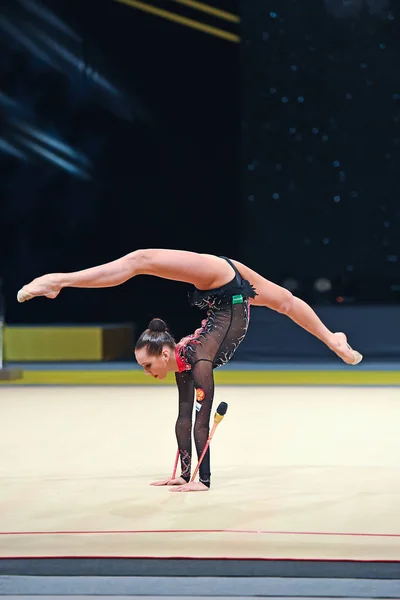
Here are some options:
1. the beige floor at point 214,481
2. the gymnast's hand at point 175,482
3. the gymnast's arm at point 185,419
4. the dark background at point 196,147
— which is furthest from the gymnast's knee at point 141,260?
the dark background at point 196,147

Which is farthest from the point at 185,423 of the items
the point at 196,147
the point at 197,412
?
the point at 196,147

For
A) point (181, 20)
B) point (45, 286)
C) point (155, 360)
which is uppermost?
point (181, 20)

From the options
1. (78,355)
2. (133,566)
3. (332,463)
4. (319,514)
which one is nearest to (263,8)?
(78,355)

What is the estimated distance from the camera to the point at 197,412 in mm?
Result: 4074

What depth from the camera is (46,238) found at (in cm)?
1282

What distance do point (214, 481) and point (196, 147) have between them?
858 centimetres

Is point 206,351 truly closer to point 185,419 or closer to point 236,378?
point 185,419

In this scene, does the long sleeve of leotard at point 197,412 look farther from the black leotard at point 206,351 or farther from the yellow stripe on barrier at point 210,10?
the yellow stripe on barrier at point 210,10

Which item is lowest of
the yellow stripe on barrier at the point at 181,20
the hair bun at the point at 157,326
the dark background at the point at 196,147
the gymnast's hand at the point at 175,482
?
the gymnast's hand at the point at 175,482

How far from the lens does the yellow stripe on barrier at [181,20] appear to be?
41.2 ft

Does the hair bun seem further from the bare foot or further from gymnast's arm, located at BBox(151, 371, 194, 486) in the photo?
the bare foot

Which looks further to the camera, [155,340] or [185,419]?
[185,419]

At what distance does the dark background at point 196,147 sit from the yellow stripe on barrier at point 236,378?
1468 millimetres

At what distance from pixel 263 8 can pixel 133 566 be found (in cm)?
1015
